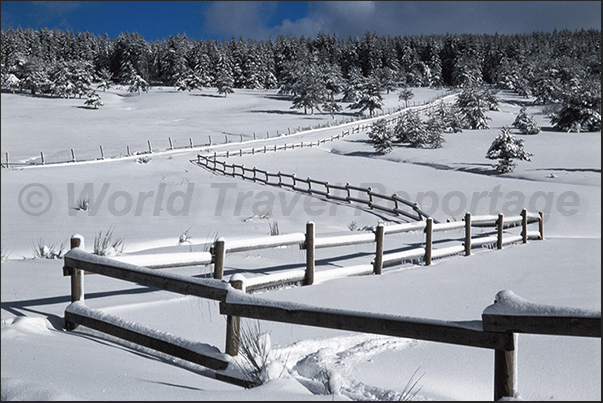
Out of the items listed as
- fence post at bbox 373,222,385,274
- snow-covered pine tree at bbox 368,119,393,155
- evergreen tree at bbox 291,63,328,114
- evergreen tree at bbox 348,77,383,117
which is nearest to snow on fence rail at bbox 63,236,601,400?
fence post at bbox 373,222,385,274

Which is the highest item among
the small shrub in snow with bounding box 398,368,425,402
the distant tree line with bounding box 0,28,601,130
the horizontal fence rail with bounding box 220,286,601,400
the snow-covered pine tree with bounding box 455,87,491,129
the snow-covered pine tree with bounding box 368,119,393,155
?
the distant tree line with bounding box 0,28,601,130

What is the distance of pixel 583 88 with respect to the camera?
2100 inches

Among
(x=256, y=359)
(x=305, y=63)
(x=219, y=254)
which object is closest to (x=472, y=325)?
(x=256, y=359)

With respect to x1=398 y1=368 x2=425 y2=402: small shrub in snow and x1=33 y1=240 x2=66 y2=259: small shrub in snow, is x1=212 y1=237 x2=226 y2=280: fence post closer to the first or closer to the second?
x1=398 y1=368 x2=425 y2=402: small shrub in snow

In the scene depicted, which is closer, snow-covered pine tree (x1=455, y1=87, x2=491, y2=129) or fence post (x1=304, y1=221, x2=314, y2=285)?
fence post (x1=304, y1=221, x2=314, y2=285)

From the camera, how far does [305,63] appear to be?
408 feet

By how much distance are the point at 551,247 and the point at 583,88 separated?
45.8 metres

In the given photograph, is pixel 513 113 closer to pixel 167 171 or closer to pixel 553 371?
pixel 167 171

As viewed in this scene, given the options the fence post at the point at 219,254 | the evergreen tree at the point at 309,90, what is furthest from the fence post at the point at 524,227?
the evergreen tree at the point at 309,90

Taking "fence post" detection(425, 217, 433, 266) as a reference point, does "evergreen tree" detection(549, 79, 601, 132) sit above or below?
above

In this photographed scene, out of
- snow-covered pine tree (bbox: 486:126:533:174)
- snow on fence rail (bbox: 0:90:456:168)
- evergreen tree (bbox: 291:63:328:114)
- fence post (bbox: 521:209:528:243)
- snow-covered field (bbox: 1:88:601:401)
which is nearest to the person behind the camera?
snow-covered field (bbox: 1:88:601:401)

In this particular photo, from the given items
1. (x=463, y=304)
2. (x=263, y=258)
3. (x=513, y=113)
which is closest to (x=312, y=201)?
(x=263, y=258)

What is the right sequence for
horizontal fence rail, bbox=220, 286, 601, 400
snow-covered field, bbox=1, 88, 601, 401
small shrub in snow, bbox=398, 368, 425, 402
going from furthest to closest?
snow-covered field, bbox=1, 88, 601, 401 < small shrub in snow, bbox=398, 368, 425, 402 < horizontal fence rail, bbox=220, 286, 601, 400

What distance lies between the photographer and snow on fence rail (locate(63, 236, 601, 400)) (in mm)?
2975
